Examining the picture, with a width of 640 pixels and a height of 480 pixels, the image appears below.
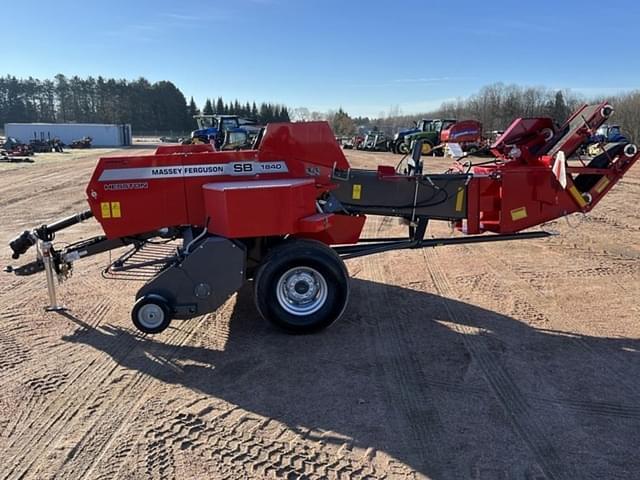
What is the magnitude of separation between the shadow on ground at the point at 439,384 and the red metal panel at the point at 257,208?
997 millimetres

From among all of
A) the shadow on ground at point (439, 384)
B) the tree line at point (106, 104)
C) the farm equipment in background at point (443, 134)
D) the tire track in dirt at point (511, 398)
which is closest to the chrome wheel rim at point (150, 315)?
the shadow on ground at point (439, 384)

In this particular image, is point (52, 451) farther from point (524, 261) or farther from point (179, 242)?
point (524, 261)

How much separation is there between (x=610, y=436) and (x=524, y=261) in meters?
4.26

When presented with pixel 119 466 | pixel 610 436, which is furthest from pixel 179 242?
pixel 610 436

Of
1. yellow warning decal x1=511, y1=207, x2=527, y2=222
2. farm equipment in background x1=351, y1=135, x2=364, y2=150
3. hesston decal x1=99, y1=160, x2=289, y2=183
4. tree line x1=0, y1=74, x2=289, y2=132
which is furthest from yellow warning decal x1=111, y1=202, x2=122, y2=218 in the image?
tree line x1=0, y1=74, x2=289, y2=132

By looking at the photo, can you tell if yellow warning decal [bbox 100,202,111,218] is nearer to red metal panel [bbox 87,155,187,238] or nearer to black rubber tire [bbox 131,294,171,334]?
red metal panel [bbox 87,155,187,238]

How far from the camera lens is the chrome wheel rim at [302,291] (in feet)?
15.2

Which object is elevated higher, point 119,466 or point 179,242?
point 179,242

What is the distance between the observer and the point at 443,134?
89.8ft

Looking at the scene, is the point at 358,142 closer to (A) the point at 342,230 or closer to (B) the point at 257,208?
(A) the point at 342,230

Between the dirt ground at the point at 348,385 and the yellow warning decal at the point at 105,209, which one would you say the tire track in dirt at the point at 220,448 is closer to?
the dirt ground at the point at 348,385

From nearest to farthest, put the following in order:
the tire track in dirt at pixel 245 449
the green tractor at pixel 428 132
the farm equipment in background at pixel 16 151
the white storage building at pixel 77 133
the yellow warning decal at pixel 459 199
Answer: the tire track in dirt at pixel 245 449
the yellow warning decal at pixel 459 199
the green tractor at pixel 428 132
the farm equipment in background at pixel 16 151
the white storage building at pixel 77 133

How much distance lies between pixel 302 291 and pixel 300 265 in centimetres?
27

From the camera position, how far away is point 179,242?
17.4 ft
